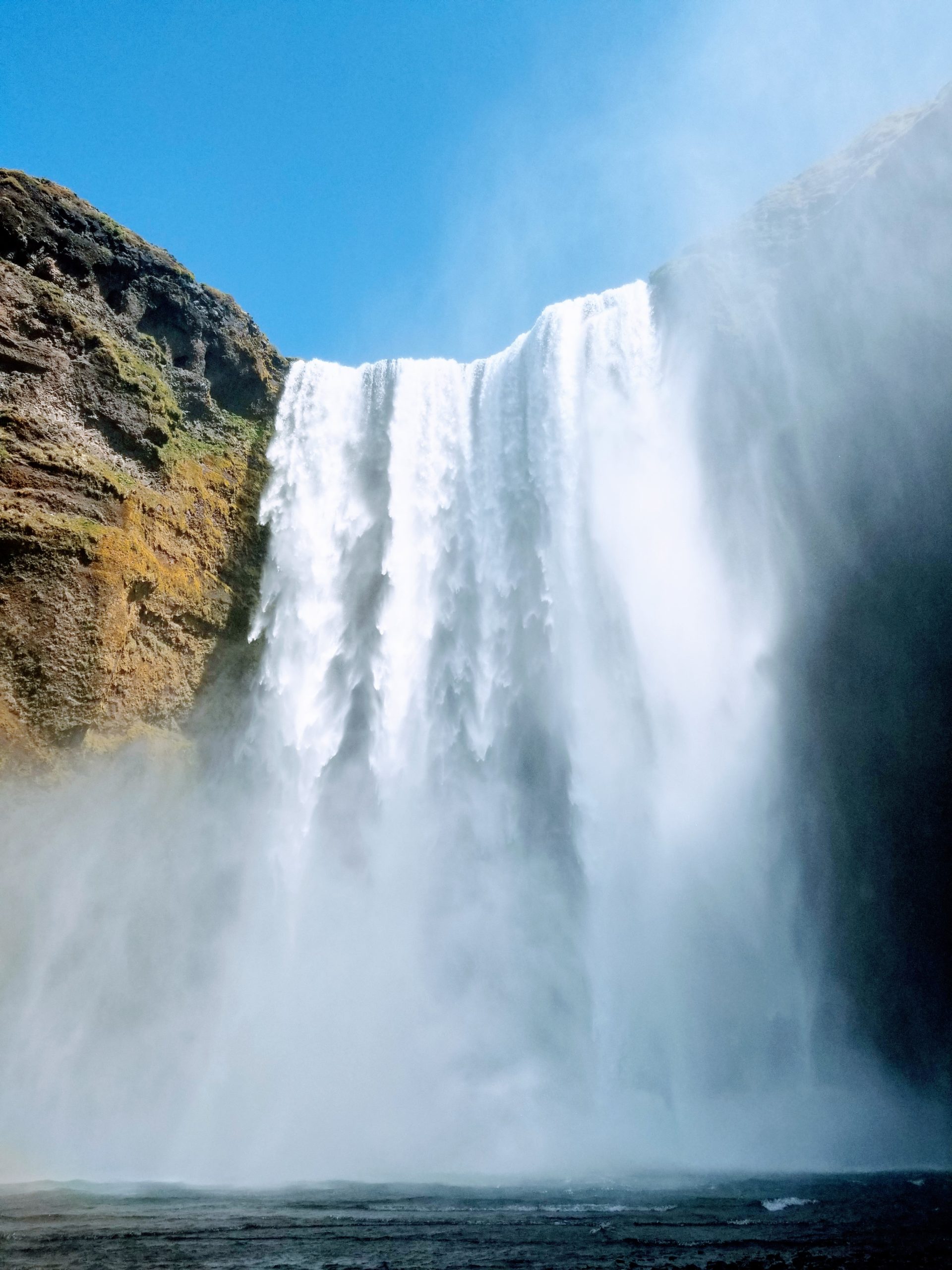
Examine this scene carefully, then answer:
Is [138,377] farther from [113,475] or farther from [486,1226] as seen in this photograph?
[486,1226]

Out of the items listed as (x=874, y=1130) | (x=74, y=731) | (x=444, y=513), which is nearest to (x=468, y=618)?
(x=444, y=513)

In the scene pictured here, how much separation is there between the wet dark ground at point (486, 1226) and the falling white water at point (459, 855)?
166 centimetres

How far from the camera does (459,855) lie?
1450cm

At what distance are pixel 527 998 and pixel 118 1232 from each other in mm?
7686

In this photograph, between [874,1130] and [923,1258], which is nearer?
[923,1258]

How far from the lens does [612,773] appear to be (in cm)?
1420

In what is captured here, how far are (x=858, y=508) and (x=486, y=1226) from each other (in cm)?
1257

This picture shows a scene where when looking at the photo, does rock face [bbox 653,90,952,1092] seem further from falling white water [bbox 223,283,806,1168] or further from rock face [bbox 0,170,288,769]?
rock face [bbox 0,170,288,769]

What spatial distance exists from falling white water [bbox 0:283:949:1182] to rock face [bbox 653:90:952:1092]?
2.38 feet

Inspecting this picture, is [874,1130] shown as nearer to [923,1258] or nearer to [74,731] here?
[923,1258]

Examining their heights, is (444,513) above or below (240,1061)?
above

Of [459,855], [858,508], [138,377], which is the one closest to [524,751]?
[459,855]

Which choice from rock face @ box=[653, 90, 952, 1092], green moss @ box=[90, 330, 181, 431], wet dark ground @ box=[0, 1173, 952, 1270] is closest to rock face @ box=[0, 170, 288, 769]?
green moss @ box=[90, 330, 181, 431]

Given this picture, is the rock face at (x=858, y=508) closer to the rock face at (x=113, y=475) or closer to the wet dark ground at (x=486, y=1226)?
the wet dark ground at (x=486, y=1226)
